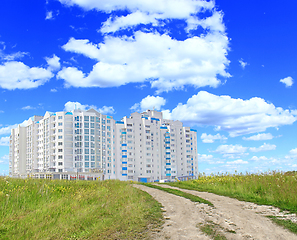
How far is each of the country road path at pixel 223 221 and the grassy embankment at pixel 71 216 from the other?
0.85 meters

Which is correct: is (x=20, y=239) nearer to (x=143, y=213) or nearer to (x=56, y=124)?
(x=143, y=213)

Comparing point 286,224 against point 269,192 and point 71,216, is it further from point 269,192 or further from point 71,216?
point 71,216

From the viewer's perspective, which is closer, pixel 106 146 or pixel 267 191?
pixel 267 191

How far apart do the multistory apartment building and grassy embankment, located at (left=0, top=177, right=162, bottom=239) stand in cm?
Result: 7048

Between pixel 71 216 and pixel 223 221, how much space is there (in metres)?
6.54

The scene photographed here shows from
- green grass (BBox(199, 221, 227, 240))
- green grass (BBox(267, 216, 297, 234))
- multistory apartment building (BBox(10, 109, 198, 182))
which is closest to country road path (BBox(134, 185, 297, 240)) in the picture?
green grass (BBox(199, 221, 227, 240))

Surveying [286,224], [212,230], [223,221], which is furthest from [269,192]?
[212,230]

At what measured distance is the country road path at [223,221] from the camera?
898 centimetres

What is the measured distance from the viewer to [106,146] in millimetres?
90562

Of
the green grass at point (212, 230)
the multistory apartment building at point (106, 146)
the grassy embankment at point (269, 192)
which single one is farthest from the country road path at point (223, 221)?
the multistory apartment building at point (106, 146)

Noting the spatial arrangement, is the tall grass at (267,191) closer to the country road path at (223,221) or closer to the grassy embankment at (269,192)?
the grassy embankment at (269,192)

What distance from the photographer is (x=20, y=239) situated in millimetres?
9258

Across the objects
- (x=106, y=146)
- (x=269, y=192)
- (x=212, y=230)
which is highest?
(x=106, y=146)

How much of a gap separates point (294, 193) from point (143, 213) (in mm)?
8604
